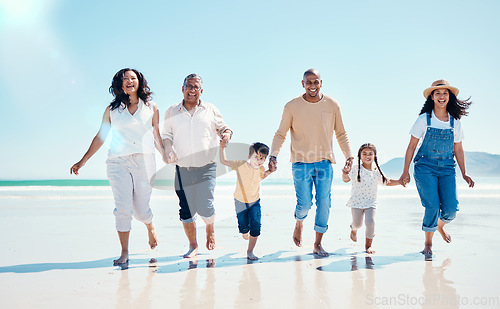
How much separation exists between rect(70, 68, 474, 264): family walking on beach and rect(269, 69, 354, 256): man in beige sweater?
0.5 inches

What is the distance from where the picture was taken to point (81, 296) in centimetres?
316

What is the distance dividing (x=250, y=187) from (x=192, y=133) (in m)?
0.95

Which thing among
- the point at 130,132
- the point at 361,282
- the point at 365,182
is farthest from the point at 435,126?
the point at 130,132

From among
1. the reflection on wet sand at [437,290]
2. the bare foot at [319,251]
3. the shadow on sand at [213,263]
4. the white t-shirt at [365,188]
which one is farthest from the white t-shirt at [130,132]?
the reflection on wet sand at [437,290]

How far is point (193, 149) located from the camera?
4.71 metres

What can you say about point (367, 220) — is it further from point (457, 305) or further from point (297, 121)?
point (457, 305)

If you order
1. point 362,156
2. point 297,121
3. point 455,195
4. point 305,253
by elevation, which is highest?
point 297,121

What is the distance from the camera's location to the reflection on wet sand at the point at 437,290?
2867 millimetres

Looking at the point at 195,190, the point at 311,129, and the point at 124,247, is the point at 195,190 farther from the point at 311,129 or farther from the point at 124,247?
the point at 311,129

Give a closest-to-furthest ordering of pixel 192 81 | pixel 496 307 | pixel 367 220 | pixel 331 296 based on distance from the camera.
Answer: pixel 496 307
pixel 331 296
pixel 192 81
pixel 367 220

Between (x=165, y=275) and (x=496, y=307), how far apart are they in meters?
2.77

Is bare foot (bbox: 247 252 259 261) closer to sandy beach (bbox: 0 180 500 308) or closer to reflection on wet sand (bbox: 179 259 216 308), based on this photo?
sandy beach (bbox: 0 180 500 308)

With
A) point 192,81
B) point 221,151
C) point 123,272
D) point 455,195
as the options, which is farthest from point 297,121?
point 123,272

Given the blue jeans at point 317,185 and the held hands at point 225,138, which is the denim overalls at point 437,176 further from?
the held hands at point 225,138
